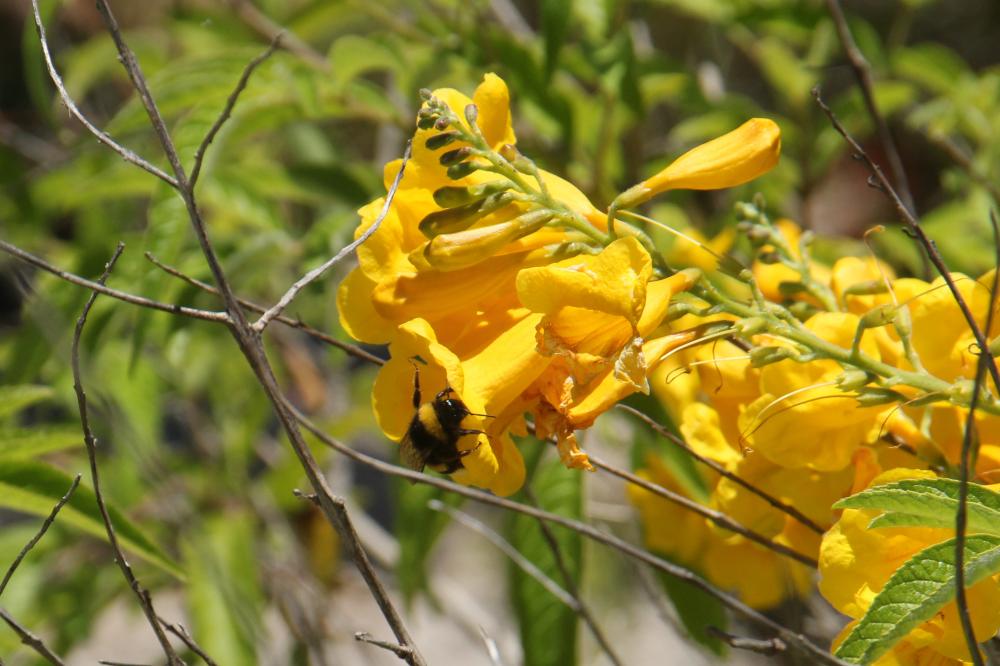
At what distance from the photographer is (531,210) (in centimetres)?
138

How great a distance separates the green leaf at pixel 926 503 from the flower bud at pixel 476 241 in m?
0.53

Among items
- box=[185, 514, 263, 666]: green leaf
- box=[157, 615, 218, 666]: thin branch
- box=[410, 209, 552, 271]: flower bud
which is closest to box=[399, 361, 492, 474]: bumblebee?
box=[410, 209, 552, 271]: flower bud

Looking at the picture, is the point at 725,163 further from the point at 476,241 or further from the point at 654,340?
the point at 476,241

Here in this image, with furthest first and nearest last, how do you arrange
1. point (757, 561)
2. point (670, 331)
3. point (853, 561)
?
point (757, 561)
point (670, 331)
point (853, 561)

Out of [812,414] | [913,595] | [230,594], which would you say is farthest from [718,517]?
[230,594]

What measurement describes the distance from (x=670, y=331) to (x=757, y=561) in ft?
2.65

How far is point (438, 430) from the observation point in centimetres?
154

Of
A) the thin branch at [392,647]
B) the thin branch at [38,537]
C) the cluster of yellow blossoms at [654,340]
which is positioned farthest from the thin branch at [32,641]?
the cluster of yellow blossoms at [654,340]

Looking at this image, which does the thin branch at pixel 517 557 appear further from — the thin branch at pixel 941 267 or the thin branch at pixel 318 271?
the thin branch at pixel 941 267

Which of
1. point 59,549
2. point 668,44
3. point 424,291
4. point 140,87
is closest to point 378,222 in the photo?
point 424,291

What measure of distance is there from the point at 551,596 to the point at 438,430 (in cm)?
70

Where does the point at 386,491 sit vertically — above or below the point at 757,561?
below

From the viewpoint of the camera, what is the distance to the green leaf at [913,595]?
3.77ft

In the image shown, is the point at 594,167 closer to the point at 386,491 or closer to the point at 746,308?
the point at 746,308
